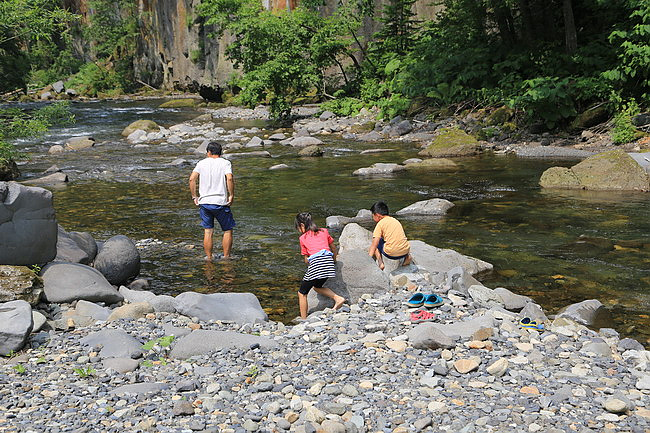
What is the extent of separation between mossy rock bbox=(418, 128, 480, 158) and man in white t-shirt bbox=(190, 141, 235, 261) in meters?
9.82

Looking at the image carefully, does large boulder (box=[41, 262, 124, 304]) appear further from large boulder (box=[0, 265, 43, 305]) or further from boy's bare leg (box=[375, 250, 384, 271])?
boy's bare leg (box=[375, 250, 384, 271])

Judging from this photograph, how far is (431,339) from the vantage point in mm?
5348

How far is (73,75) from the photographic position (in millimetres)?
68188

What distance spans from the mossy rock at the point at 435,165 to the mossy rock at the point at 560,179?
9.40ft

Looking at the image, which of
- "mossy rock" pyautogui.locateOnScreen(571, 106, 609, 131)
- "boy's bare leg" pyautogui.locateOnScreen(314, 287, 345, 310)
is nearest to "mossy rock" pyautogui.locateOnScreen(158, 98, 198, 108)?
"mossy rock" pyautogui.locateOnScreen(571, 106, 609, 131)

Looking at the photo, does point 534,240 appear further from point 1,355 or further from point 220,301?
point 1,355

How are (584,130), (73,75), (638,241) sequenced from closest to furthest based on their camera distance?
(638,241) < (584,130) < (73,75)

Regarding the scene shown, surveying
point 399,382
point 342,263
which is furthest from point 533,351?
point 342,263

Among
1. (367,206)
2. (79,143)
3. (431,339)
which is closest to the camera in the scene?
(431,339)

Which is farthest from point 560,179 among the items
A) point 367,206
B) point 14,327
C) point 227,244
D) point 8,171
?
point 8,171

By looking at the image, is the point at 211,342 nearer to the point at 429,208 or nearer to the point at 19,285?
the point at 19,285

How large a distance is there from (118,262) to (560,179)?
927 cm

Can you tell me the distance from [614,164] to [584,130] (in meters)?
5.01

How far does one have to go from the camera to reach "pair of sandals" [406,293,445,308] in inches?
250
